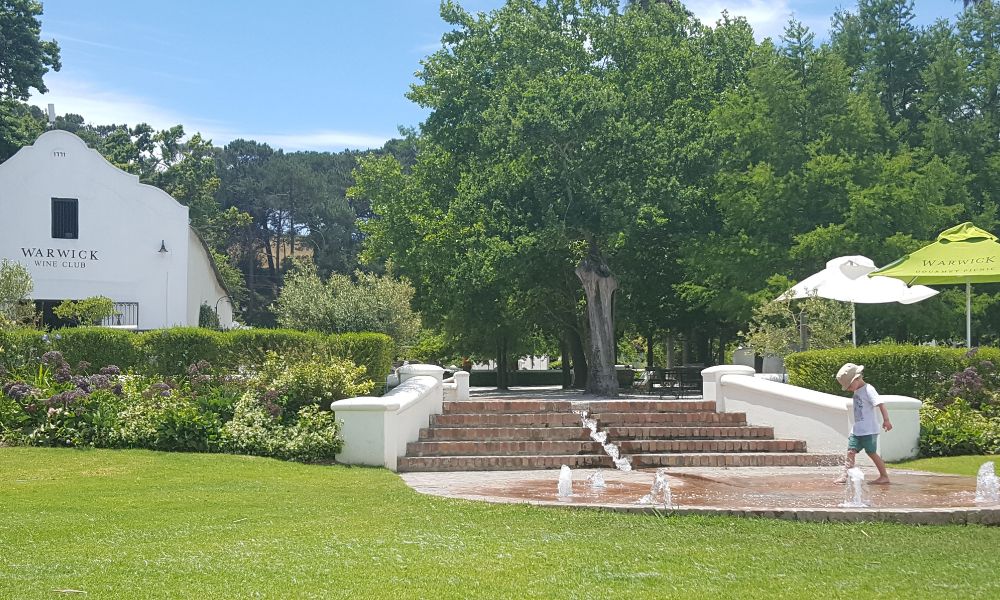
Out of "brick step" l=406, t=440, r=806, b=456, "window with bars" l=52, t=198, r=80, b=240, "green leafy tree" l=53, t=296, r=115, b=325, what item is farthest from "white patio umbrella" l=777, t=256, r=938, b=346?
"window with bars" l=52, t=198, r=80, b=240

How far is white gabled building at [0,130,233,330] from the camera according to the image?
30703mm

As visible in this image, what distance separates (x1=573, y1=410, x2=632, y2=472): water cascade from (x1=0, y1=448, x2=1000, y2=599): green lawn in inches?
188

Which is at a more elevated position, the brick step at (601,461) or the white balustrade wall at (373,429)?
the white balustrade wall at (373,429)

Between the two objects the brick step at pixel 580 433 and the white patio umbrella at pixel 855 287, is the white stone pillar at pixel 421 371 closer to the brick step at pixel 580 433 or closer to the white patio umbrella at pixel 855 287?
the brick step at pixel 580 433

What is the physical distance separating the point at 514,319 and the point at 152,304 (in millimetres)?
11302

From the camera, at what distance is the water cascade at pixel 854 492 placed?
1024 centimetres

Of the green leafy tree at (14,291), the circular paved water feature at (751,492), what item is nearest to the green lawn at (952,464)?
the circular paved water feature at (751,492)

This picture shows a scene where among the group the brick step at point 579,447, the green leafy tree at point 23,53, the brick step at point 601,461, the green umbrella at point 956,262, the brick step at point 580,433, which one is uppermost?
the green leafy tree at point 23,53

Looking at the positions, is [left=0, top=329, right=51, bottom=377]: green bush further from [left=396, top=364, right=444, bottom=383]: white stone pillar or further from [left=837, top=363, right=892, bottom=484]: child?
[left=837, top=363, right=892, bottom=484]: child

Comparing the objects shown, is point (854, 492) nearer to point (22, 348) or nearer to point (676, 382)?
point (22, 348)

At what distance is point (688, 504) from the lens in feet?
34.3

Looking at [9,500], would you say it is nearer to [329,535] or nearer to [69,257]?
[329,535]

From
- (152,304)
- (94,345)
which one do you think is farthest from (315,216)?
(94,345)

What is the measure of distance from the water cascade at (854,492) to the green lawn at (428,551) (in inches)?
42.6
